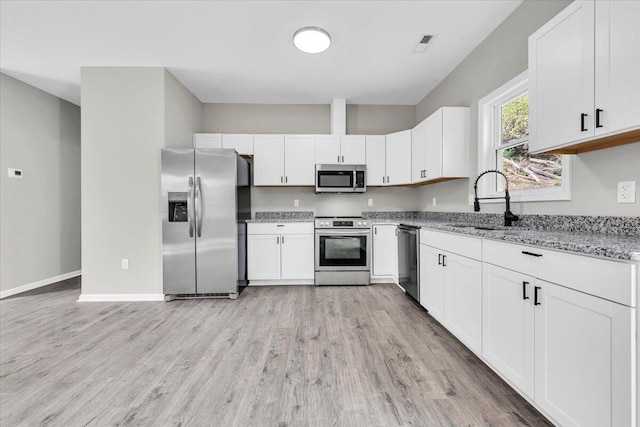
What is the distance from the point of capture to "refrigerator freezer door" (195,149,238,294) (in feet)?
11.3

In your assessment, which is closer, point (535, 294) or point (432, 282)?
point (535, 294)

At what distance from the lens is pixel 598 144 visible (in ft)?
5.31

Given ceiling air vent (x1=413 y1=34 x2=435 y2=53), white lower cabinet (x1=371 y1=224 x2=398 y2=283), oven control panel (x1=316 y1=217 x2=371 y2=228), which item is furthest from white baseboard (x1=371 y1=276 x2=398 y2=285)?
ceiling air vent (x1=413 y1=34 x2=435 y2=53)

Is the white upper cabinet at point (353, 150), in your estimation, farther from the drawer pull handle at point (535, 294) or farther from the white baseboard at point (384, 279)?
the drawer pull handle at point (535, 294)

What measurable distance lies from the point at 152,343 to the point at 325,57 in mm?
3263

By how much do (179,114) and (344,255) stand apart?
2.90 metres

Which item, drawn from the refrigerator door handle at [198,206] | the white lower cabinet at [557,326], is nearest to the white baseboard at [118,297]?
the refrigerator door handle at [198,206]

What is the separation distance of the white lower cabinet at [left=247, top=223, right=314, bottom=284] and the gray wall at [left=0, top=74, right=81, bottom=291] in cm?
291

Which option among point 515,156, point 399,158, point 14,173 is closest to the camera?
point 515,156

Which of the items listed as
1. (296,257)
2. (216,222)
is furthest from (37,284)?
(296,257)

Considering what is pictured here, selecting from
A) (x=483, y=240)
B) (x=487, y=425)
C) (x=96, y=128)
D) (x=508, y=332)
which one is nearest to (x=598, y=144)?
(x=483, y=240)

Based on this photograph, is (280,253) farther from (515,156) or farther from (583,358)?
(583,358)

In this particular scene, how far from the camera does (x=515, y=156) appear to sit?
8.57 ft

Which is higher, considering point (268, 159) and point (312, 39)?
point (312, 39)
